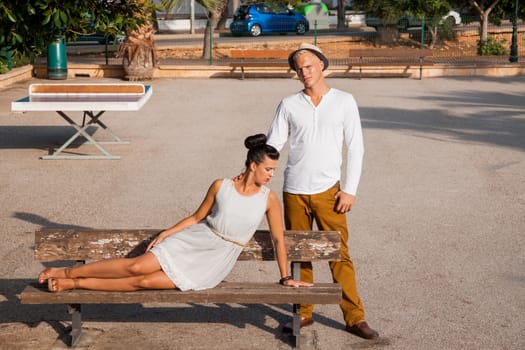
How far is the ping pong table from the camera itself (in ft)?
43.1

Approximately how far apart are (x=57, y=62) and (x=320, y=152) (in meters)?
20.3

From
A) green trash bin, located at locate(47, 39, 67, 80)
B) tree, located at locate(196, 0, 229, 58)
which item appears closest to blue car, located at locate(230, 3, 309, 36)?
tree, located at locate(196, 0, 229, 58)

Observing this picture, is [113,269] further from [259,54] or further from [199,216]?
[259,54]

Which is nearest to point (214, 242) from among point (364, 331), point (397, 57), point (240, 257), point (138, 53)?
point (240, 257)

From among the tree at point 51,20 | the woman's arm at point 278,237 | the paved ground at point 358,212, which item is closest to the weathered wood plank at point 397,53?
the paved ground at point 358,212

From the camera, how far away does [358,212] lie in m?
10.2

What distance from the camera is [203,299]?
18.9ft

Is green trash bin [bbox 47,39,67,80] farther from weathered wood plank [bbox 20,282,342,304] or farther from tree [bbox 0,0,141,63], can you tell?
weathered wood plank [bbox 20,282,342,304]

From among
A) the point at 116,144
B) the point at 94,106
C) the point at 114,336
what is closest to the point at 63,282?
the point at 114,336

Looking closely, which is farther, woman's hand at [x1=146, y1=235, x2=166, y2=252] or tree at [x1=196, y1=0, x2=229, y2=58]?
tree at [x1=196, y1=0, x2=229, y2=58]

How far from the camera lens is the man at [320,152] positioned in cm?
605

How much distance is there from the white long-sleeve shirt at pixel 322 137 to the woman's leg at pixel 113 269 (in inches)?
43.7

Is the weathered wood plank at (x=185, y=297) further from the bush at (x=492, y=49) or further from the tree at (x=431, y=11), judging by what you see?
the tree at (x=431, y=11)

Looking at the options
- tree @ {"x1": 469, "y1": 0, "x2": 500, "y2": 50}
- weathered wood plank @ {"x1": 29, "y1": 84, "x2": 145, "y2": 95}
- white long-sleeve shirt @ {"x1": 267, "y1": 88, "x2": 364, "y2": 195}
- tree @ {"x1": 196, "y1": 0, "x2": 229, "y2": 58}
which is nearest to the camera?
white long-sleeve shirt @ {"x1": 267, "y1": 88, "x2": 364, "y2": 195}
